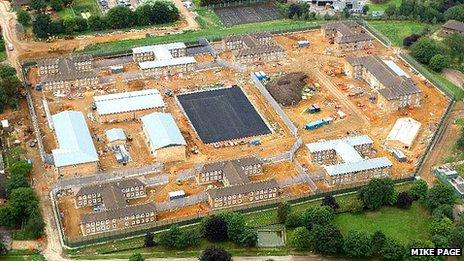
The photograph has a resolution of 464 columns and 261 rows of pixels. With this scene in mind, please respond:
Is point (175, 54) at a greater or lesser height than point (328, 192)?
greater

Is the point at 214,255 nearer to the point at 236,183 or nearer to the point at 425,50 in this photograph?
the point at 236,183

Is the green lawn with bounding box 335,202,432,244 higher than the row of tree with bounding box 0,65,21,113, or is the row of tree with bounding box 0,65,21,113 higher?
the row of tree with bounding box 0,65,21,113

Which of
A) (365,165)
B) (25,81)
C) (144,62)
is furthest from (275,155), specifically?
(25,81)

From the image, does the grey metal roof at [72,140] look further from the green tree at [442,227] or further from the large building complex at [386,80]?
the large building complex at [386,80]

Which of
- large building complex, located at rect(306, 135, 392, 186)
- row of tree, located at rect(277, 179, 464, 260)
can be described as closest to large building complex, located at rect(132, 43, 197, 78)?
large building complex, located at rect(306, 135, 392, 186)

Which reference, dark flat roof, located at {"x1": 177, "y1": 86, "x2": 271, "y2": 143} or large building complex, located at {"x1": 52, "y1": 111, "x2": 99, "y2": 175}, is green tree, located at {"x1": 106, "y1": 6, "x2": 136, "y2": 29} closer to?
dark flat roof, located at {"x1": 177, "y1": 86, "x2": 271, "y2": 143}

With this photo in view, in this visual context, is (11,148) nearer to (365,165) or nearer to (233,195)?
(233,195)

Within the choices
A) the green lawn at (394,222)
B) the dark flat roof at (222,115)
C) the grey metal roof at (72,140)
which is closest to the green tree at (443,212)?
the green lawn at (394,222)
